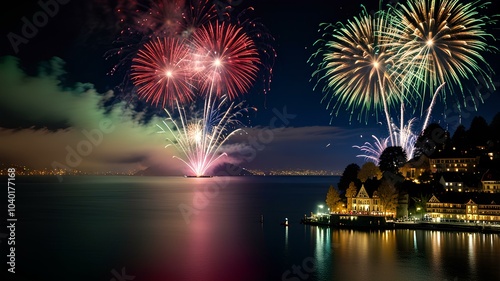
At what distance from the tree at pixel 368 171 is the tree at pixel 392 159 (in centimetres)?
211

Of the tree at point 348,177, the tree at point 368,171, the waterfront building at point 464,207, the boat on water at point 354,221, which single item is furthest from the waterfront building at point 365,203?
the tree at point 348,177

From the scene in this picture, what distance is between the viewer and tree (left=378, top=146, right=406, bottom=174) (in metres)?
71.6

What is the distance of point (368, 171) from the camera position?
6975cm

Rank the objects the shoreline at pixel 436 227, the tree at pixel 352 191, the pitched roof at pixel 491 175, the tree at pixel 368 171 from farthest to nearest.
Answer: the tree at pixel 368 171 < the tree at pixel 352 191 < the pitched roof at pixel 491 175 < the shoreline at pixel 436 227

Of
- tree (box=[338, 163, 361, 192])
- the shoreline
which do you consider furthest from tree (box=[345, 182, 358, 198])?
tree (box=[338, 163, 361, 192])

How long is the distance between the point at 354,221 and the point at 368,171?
35.6 feet

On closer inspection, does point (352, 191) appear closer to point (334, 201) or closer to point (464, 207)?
point (334, 201)

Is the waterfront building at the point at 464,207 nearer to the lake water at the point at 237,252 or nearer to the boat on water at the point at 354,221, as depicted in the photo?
the lake water at the point at 237,252

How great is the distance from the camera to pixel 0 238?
181 ft

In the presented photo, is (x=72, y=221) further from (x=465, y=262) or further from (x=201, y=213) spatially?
(x=465, y=262)

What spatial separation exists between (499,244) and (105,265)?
3766 cm

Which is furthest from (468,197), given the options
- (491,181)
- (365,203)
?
(365,203)

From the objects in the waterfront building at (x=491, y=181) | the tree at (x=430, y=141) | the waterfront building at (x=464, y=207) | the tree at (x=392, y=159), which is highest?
the tree at (x=430, y=141)

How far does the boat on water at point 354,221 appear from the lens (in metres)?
60.1
